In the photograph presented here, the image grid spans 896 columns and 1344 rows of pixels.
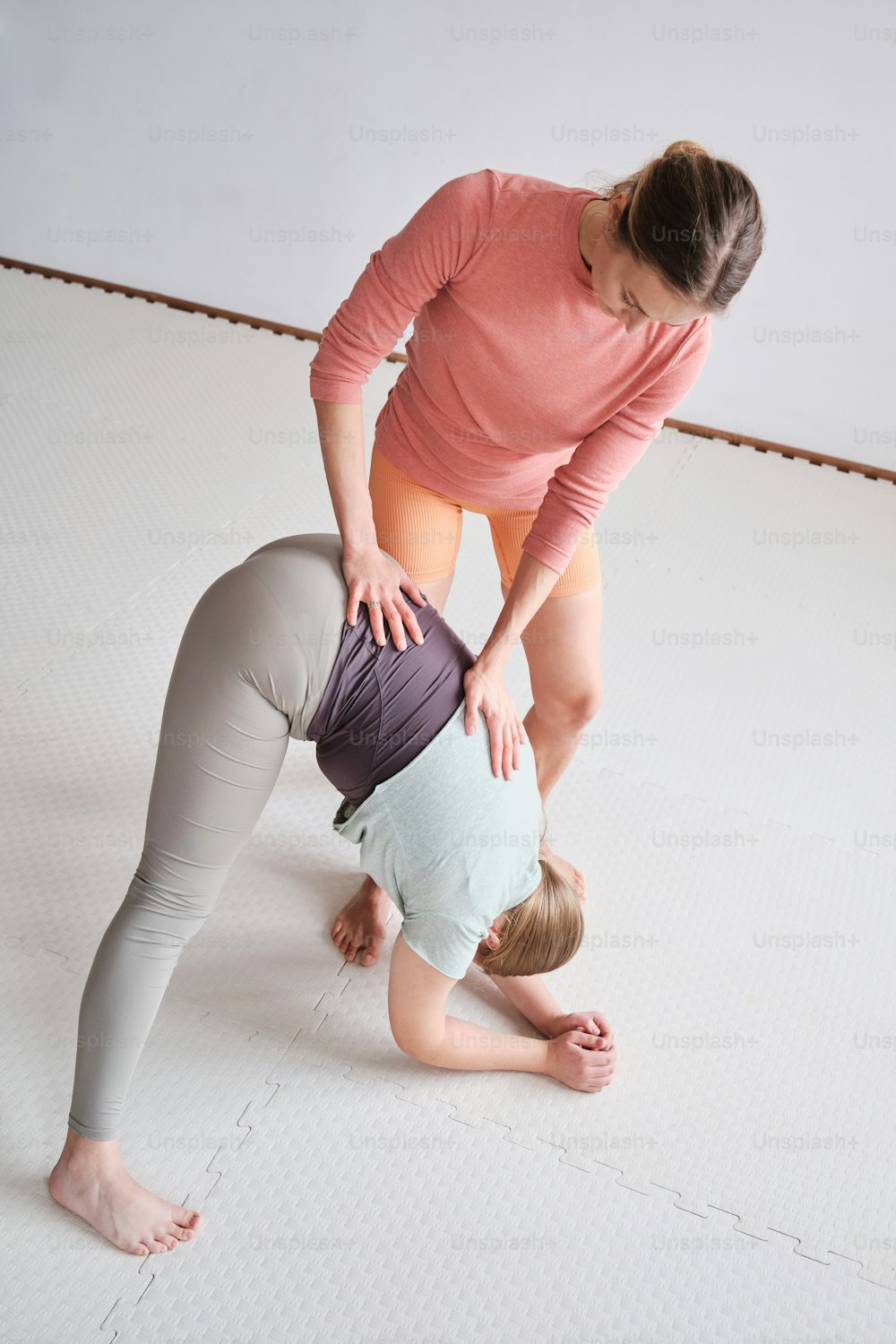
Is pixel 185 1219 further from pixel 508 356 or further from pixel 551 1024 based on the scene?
pixel 508 356

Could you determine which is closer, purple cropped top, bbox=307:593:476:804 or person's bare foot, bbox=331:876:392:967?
purple cropped top, bbox=307:593:476:804

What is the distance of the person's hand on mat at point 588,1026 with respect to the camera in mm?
1652

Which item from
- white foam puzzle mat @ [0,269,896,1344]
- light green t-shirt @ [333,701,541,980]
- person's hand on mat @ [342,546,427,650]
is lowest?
white foam puzzle mat @ [0,269,896,1344]

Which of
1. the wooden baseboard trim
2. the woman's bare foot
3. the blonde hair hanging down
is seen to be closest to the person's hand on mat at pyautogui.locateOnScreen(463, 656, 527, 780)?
the blonde hair hanging down

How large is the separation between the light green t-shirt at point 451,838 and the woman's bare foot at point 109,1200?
0.47 m

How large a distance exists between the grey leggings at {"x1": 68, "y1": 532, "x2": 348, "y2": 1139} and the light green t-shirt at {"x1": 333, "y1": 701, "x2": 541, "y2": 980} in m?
0.14

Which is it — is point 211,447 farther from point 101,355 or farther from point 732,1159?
point 732,1159

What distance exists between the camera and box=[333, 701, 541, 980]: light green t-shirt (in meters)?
1.28

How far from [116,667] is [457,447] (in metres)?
1.03

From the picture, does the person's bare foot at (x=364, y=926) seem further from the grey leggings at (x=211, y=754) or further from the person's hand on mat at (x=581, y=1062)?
the grey leggings at (x=211, y=754)

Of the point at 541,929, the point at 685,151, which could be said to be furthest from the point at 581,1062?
the point at 685,151

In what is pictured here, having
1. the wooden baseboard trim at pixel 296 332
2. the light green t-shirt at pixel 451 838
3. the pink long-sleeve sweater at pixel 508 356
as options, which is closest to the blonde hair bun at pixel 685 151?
the pink long-sleeve sweater at pixel 508 356

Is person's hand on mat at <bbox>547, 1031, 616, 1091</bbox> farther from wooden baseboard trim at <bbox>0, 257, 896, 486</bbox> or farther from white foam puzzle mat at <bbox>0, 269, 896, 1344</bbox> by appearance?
wooden baseboard trim at <bbox>0, 257, 896, 486</bbox>

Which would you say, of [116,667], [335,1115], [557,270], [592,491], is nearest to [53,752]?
[116,667]
